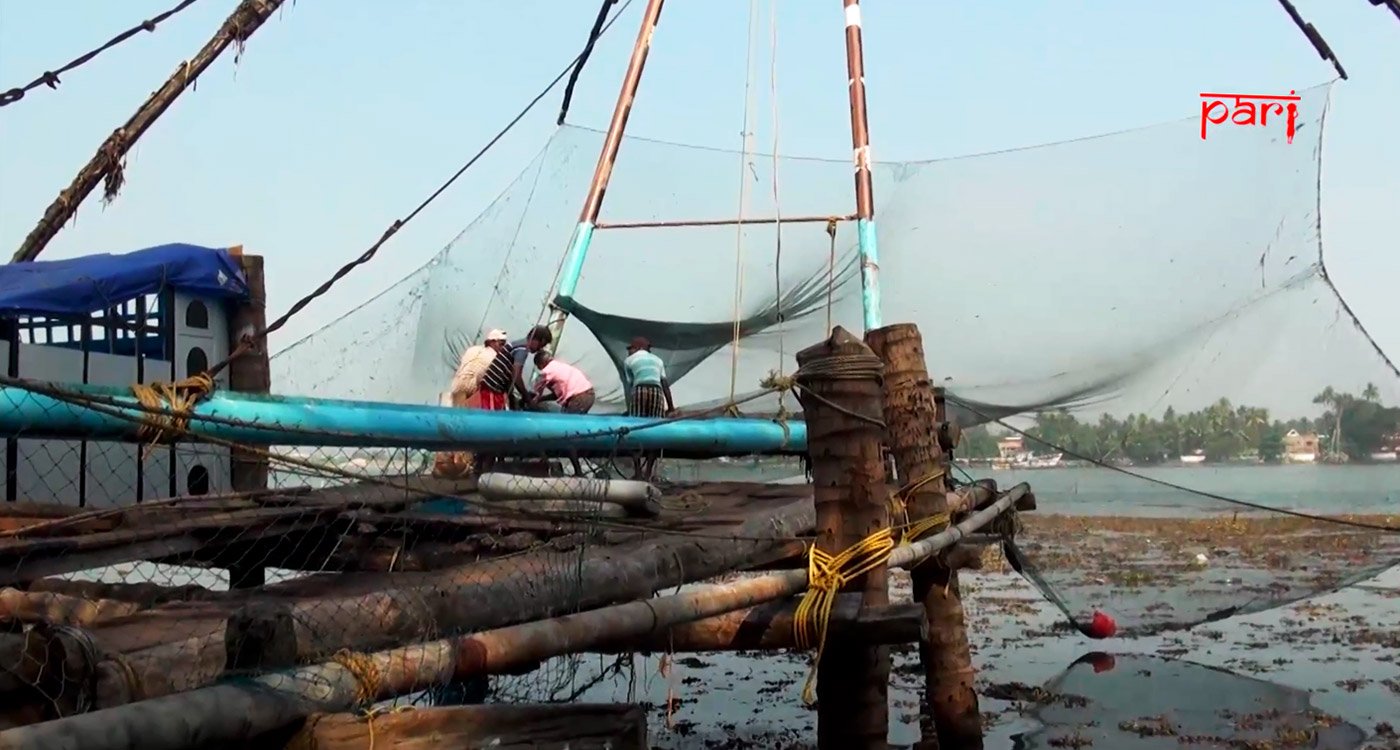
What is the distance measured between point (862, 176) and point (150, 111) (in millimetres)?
4163

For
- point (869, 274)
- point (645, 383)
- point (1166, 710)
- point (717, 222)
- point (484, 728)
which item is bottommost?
point (1166, 710)

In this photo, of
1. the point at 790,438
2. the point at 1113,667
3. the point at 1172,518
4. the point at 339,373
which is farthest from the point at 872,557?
the point at 1172,518

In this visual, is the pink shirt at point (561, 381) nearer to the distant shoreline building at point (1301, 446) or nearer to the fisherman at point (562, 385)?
the fisherman at point (562, 385)

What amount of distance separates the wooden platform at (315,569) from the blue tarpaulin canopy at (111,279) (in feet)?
6.98

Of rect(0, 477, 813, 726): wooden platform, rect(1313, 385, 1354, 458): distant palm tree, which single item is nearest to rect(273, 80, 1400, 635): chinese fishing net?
rect(1313, 385, 1354, 458): distant palm tree

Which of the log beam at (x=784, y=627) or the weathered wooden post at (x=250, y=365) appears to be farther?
the weathered wooden post at (x=250, y=365)

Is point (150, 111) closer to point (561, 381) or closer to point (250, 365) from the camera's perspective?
point (250, 365)

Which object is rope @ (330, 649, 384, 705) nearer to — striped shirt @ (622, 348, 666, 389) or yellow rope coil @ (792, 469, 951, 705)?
yellow rope coil @ (792, 469, 951, 705)

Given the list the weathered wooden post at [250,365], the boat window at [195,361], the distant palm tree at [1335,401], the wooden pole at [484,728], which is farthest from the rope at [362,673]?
the distant palm tree at [1335,401]

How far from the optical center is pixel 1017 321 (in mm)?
7641

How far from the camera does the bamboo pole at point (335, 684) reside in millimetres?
1792

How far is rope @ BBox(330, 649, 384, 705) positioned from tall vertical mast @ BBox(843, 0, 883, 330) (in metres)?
5.27

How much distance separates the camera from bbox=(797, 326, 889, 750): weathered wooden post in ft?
14.2

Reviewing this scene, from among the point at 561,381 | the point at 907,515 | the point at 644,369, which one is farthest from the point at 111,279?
the point at 907,515
